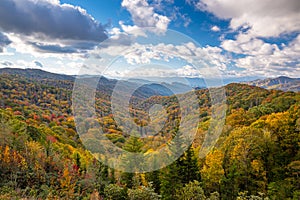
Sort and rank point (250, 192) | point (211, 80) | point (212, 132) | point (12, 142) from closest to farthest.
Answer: point (211, 80) < point (12, 142) < point (250, 192) < point (212, 132)

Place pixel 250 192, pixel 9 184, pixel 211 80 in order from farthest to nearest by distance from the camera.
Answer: pixel 250 192
pixel 211 80
pixel 9 184

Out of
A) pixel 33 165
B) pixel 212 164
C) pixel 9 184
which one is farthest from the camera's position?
pixel 212 164

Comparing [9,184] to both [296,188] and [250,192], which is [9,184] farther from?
[296,188]

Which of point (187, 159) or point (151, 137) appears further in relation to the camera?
point (151, 137)

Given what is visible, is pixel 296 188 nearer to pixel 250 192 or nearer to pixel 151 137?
pixel 250 192

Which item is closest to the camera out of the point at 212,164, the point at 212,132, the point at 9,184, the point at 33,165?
the point at 9,184

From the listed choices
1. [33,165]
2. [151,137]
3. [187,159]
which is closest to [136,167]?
[187,159]

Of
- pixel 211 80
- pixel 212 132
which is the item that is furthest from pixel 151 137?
pixel 211 80

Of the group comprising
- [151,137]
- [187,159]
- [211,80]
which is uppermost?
[211,80]

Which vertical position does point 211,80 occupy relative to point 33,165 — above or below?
above
